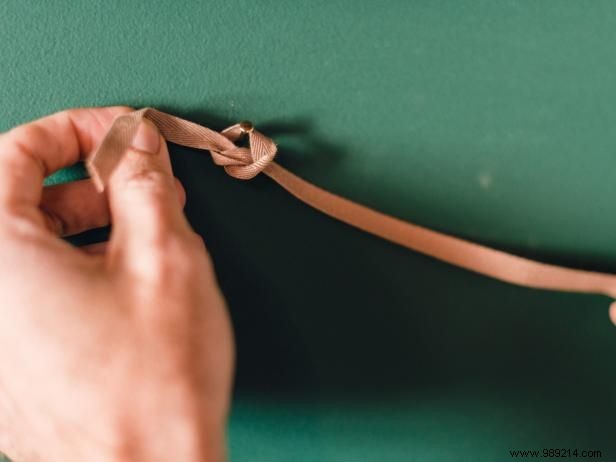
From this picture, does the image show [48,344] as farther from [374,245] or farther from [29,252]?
[374,245]

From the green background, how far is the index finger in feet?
0.14

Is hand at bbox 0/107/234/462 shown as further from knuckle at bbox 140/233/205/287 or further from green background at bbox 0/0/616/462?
green background at bbox 0/0/616/462

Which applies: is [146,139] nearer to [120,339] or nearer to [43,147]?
[43,147]

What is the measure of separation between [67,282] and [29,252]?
4cm

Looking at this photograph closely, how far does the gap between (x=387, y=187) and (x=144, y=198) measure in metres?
0.27

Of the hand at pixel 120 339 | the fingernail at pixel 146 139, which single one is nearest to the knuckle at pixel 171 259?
the hand at pixel 120 339

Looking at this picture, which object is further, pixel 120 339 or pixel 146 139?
pixel 146 139

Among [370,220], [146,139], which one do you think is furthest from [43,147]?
[370,220]

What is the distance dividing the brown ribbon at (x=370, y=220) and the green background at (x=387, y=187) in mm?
22

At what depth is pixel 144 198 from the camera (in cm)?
45

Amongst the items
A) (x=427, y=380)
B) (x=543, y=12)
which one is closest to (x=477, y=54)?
(x=543, y=12)

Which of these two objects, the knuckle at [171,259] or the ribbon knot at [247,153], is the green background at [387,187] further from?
the knuckle at [171,259]

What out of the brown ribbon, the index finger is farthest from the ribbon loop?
the index finger

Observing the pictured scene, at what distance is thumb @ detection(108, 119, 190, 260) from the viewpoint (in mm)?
427
